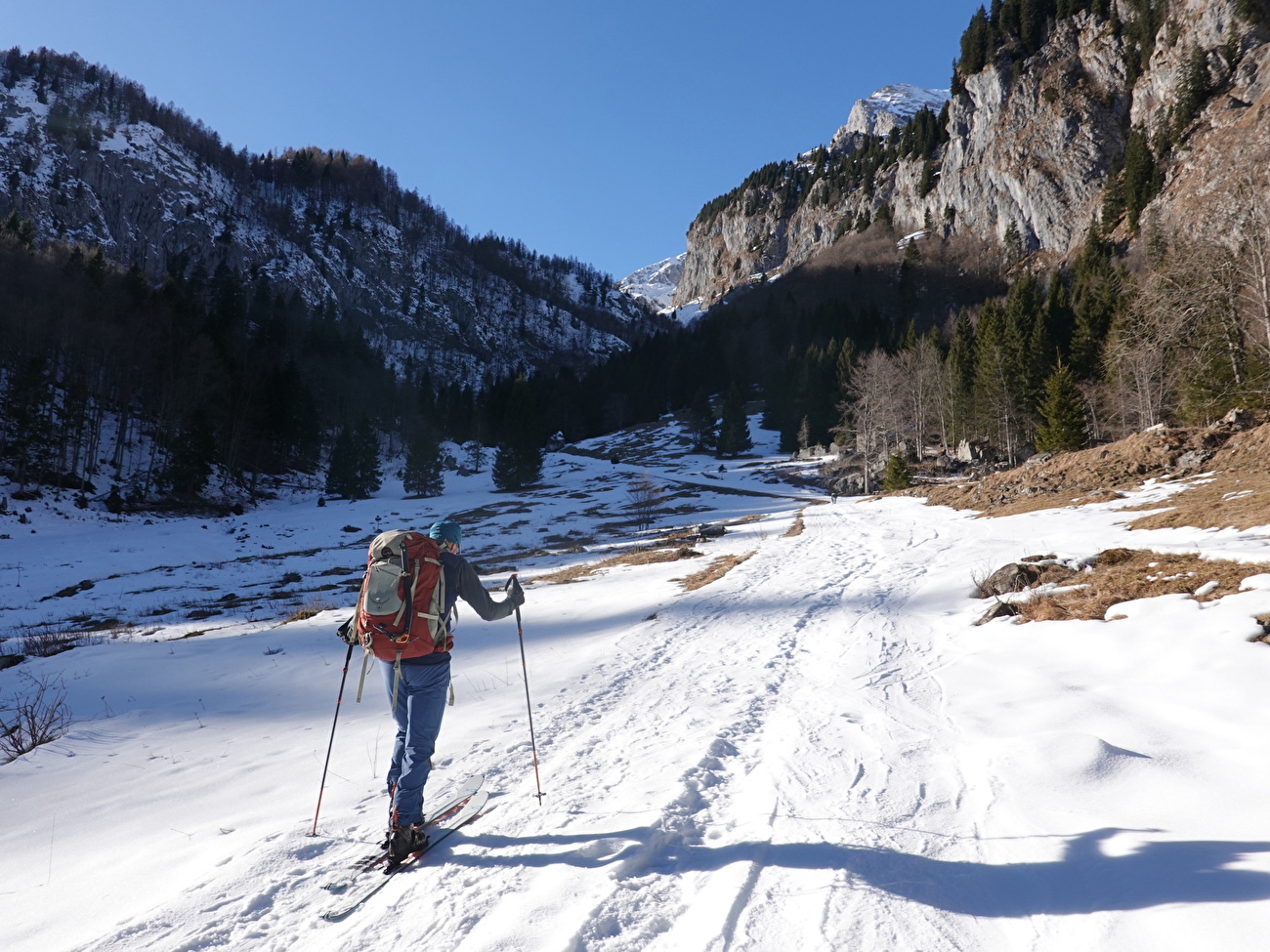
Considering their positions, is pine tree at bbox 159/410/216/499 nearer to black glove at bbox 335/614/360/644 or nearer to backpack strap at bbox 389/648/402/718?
black glove at bbox 335/614/360/644

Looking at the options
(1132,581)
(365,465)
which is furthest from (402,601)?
(365,465)

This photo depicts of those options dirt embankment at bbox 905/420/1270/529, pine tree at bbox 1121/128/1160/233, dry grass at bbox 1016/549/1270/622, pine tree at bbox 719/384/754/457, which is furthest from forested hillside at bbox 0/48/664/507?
pine tree at bbox 1121/128/1160/233

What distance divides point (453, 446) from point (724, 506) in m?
53.6

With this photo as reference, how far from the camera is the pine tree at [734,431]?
72312mm

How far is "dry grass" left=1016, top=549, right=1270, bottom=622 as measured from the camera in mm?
6484

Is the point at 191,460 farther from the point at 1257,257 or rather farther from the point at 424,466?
the point at 1257,257

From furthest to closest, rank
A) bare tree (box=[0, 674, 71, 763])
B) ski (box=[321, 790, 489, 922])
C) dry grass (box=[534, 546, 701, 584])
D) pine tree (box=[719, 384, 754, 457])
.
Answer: pine tree (box=[719, 384, 754, 457]) < dry grass (box=[534, 546, 701, 584]) < bare tree (box=[0, 674, 71, 763]) < ski (box=[321, 790, 489, 922])

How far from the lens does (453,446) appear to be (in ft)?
268

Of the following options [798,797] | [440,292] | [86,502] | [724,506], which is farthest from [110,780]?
[440,292]

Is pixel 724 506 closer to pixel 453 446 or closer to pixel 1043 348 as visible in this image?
pixel 1043 348

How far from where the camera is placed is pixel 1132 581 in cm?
731

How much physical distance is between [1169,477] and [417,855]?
19.7 metres

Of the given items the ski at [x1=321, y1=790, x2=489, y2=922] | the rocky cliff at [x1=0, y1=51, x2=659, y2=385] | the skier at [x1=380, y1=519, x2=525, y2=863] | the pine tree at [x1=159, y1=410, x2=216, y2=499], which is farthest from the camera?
the rocky cliff at [x1=0, y1=51, x2=659, y2=385]

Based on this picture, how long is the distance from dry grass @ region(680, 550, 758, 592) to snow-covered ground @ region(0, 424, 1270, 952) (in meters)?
3.66
